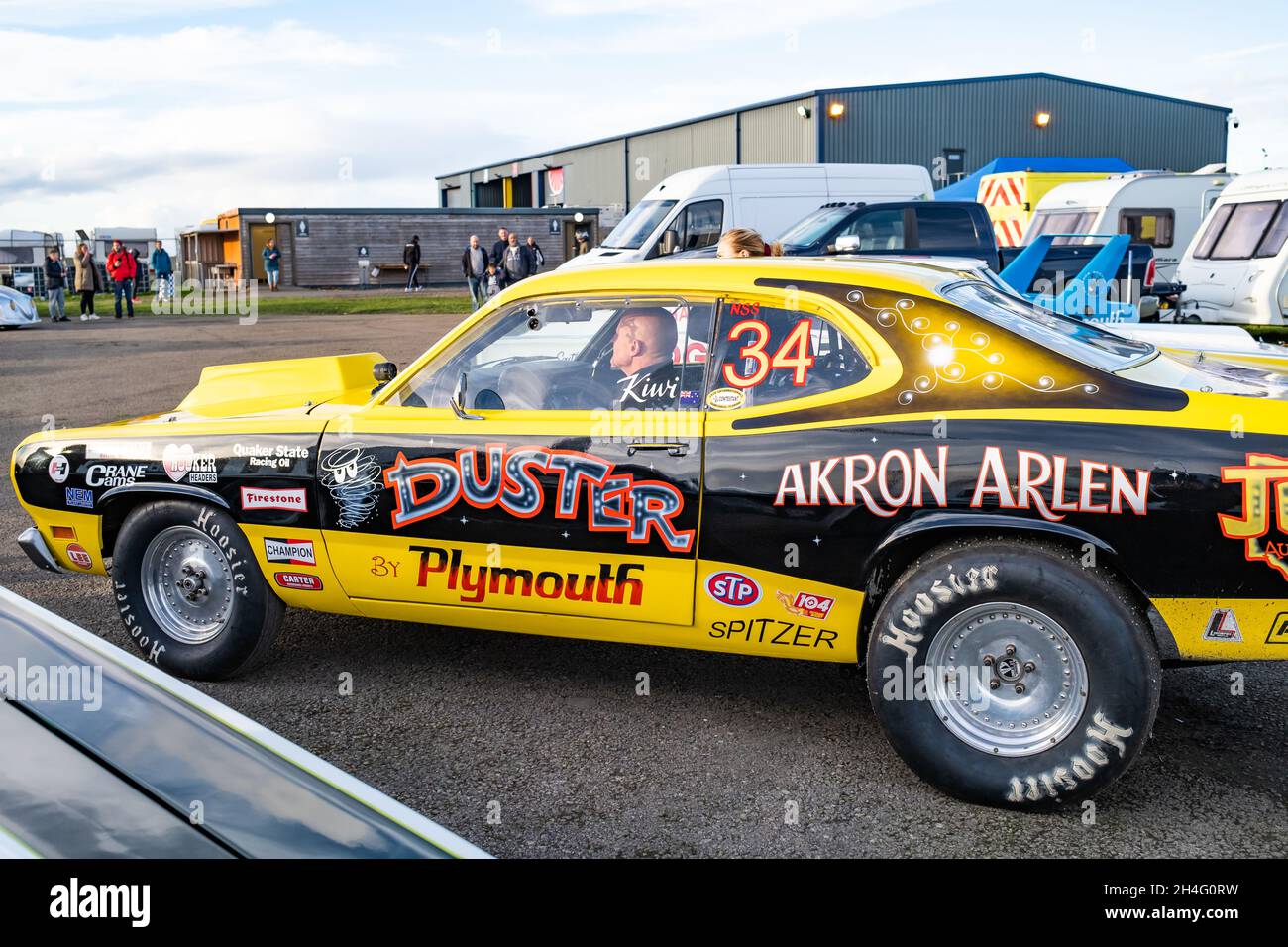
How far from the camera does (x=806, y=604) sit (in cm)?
364

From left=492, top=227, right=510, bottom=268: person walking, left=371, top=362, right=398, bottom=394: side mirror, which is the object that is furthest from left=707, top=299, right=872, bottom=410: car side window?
left=492, top=227, right=510, bottom=268: person walking

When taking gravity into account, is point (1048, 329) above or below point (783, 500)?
above

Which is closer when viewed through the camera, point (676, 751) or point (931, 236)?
point (676, 751)

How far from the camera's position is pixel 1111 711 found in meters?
3.28

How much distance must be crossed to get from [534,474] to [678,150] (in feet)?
145

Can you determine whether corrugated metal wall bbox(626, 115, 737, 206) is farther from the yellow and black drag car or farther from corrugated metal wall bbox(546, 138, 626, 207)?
the yellow and black drag car

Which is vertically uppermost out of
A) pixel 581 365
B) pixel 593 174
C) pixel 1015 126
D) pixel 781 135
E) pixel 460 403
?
pixel 593 174

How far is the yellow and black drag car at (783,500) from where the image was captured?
3285 mm

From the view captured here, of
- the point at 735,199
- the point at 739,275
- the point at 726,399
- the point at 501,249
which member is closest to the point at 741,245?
the point at 739,275

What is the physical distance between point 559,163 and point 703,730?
5563 centimetres

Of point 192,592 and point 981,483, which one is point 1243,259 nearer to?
point 981,483
